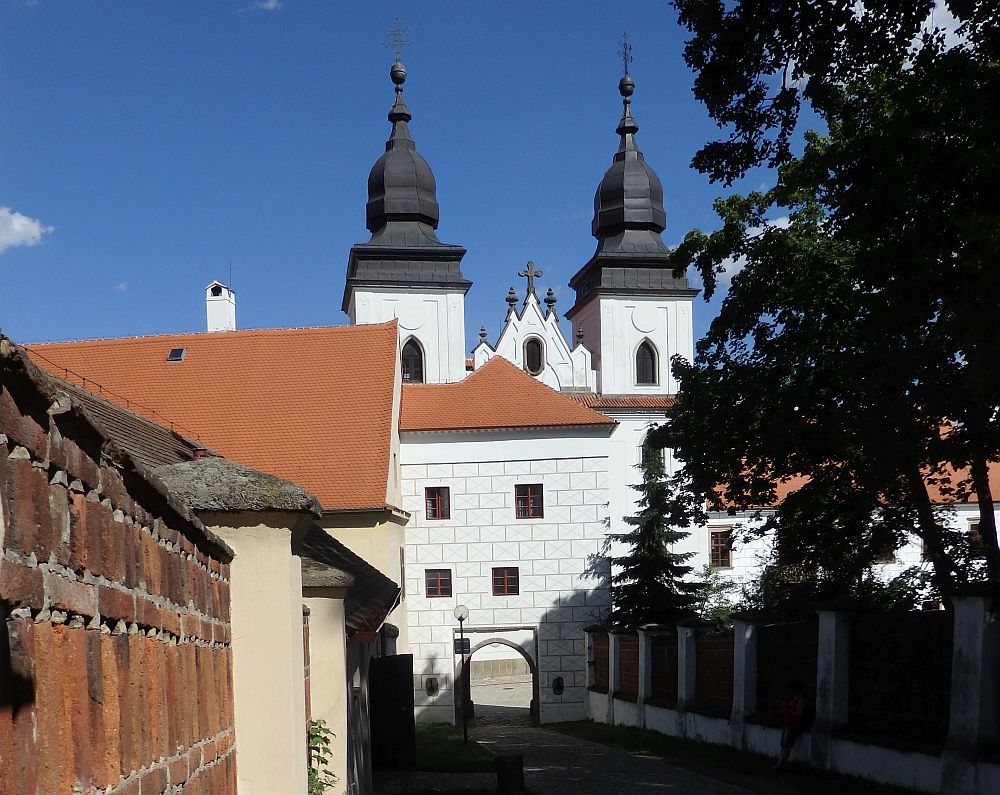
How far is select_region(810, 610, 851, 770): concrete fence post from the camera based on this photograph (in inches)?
632

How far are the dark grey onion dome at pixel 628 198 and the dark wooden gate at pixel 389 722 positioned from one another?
130 feet

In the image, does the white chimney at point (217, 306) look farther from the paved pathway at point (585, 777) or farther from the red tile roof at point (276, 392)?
the paved pathway at point (585, 777)

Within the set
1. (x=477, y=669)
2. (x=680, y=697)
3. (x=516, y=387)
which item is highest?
(x=516, y=387)

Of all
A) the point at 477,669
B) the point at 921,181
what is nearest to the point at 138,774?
the point at 921,181

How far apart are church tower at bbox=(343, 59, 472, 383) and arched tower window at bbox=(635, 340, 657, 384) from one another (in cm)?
765

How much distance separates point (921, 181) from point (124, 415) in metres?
9.17

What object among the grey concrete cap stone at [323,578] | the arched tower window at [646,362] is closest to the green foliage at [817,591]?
the grey concrete cap stone at [323,578]

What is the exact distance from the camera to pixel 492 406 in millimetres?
37375

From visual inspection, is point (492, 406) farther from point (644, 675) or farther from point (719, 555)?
point (719, 555)

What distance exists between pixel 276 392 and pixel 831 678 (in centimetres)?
1604

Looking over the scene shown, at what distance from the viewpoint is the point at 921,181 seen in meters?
12.8

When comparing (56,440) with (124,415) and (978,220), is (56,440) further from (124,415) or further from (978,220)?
(124,415)

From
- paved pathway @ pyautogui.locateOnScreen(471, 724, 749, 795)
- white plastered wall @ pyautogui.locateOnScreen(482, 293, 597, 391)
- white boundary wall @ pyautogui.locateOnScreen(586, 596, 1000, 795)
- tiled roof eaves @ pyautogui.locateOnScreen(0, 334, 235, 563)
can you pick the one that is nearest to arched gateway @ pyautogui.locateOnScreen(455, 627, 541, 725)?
paved pathway @ pyautogui.locateOnScreen(471, 724, 749, 795)

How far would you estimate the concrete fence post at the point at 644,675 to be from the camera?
26891mm
